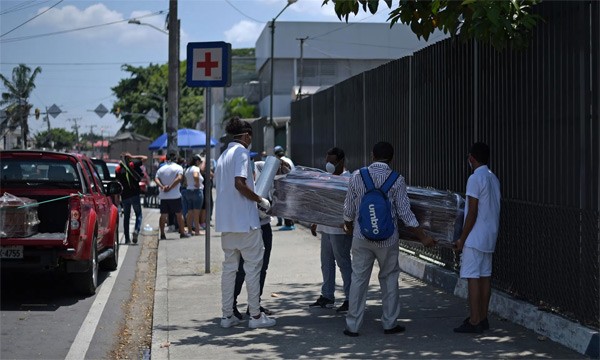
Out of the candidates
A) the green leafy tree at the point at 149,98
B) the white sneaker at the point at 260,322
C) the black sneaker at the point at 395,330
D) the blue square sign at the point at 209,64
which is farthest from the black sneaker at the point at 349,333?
the green leafy tree at the point at 149,98

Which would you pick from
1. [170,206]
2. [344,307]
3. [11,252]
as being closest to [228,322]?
[344,307]

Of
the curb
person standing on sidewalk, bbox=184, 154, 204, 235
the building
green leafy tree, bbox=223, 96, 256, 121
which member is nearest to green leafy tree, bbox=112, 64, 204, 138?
green leafy tree, bbox=223, 96, 256, 121

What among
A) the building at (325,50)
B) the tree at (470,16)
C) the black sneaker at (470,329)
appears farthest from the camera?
the building at (325,50)

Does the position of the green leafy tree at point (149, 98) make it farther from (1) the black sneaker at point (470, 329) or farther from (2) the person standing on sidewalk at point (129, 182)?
(1) the black sneaker at point (470, 329)

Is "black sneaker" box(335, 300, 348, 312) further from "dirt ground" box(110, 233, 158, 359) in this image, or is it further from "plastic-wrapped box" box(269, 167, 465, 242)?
"dirt ground" box(110, 233, 158, 359)

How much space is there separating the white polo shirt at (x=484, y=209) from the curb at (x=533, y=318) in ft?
2.54

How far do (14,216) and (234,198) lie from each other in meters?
3.25

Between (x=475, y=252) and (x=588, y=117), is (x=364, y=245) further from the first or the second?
(x=588, y=117)

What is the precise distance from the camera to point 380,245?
7.92 metres

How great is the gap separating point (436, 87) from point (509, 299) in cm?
361

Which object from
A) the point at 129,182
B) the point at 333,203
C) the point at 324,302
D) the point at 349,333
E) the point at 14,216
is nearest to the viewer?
the point at 349,333

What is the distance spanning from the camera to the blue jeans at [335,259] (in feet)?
30.7

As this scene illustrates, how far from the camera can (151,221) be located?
81.9ft

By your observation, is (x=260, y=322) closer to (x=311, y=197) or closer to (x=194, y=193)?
(x=311, y=197)
